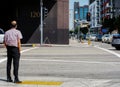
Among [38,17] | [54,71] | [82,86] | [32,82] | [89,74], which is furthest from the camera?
[38,17]

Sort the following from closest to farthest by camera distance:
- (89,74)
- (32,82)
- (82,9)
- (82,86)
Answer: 1. (82,86)
2. (32,82)
3. (89,74)
4. (82,9)

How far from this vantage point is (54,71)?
16578 millimetres

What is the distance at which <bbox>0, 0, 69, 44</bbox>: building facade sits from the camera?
51125 mm

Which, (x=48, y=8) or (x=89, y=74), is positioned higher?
(x=48, y=8)

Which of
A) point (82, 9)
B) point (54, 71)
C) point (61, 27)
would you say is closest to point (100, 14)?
point (82, 9)

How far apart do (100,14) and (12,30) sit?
585 feet

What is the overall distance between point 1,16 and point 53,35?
6814 millimetres

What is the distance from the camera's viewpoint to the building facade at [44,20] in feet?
168

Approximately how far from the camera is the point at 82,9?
18238 cm

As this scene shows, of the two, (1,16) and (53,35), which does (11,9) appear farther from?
(53,35)

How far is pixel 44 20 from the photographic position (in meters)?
51.3

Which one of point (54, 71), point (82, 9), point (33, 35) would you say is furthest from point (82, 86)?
point (82, 9)

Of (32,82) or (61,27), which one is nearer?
(32,82)

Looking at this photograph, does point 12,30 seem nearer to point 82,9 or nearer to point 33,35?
point 33,35
